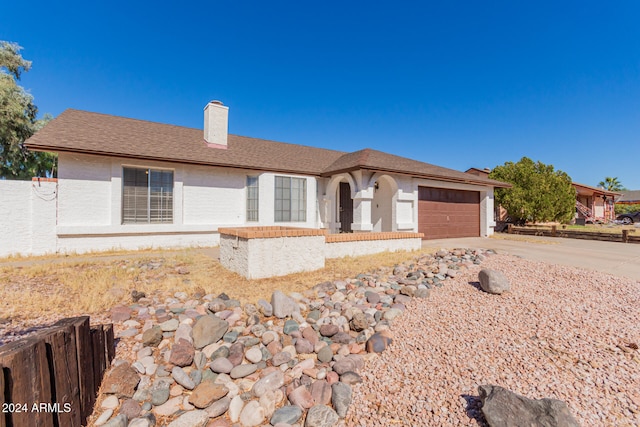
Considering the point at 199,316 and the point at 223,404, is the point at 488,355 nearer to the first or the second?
the point at 223,404

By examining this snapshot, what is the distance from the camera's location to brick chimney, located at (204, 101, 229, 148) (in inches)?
504

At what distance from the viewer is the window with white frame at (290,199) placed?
12.8m

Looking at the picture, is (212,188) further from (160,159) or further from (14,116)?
(14,116)

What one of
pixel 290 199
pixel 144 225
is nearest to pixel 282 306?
pixel 144 225

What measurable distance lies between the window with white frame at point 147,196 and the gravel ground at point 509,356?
9.69 metres

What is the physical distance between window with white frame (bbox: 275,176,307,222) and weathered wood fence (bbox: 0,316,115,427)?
974 centimetres

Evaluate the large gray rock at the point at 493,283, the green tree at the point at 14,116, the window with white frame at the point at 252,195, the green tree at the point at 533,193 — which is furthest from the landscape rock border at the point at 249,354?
the green tree at the point at 533,193

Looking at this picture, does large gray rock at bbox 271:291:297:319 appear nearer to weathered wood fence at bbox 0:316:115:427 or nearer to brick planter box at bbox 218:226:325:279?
brick planter box at bbox 218:226:325:279

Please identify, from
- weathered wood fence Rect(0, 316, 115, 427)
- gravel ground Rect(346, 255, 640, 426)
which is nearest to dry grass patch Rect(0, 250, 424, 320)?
weathered wood fence Rect(0, 316, 115, 427)

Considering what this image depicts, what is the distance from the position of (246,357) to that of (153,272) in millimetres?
4625

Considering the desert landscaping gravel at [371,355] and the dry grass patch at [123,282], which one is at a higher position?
the dry grass patch at [123,282]

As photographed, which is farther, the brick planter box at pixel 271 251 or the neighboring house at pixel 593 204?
the neighboring house at pixel 593 204

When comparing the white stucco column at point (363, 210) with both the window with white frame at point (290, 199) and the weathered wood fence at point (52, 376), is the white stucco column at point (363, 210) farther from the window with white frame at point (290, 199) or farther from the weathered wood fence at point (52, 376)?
the weathered wood fence at point (52, 376)

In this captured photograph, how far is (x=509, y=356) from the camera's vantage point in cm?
351
